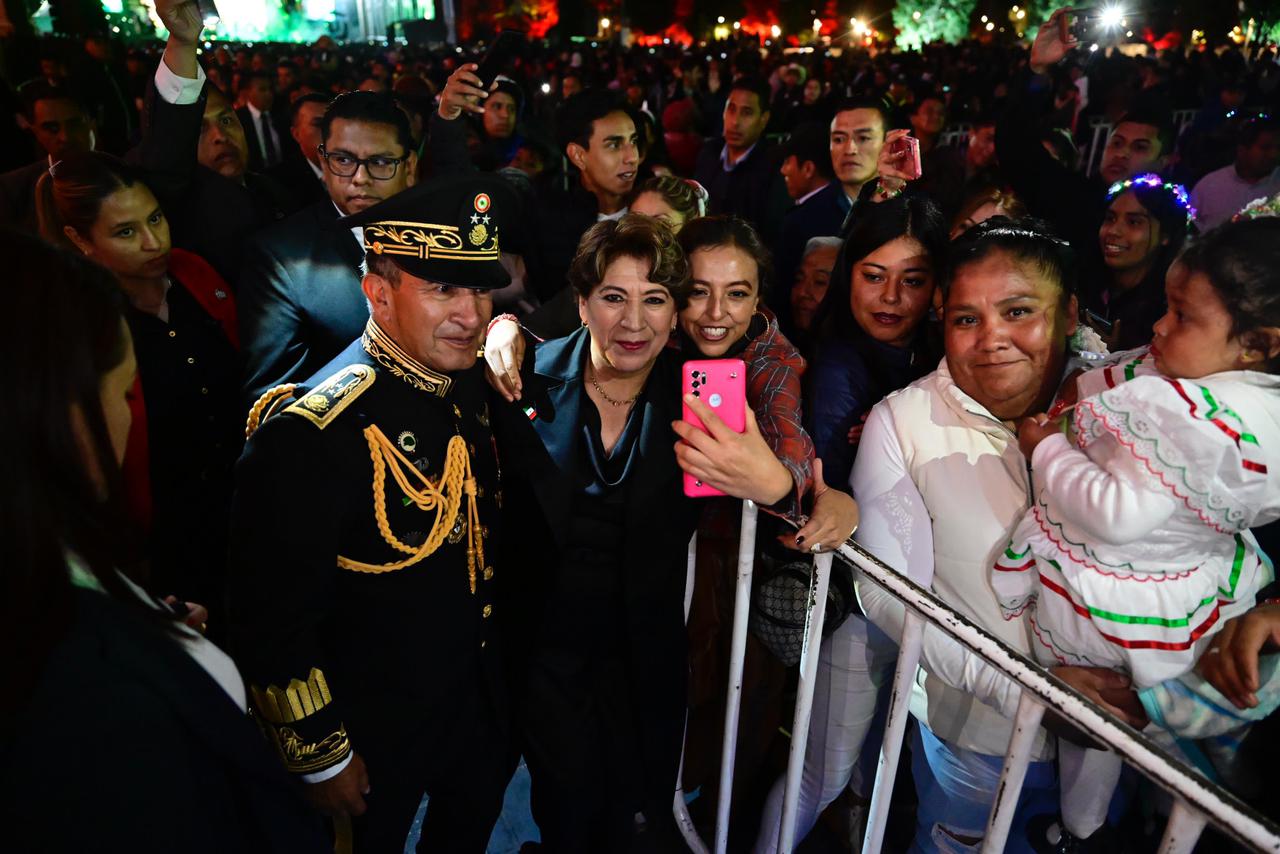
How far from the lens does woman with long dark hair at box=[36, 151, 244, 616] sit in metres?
2.72

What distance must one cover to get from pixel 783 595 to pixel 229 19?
6001 cm

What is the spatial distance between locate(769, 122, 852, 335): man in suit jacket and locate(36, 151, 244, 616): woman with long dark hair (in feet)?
7.84

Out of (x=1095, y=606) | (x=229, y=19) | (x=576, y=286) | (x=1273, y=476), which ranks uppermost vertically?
(x=229, y=19)

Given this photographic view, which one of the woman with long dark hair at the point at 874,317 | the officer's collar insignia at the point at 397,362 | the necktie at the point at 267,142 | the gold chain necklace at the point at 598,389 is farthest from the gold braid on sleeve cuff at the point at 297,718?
the necktie at the point at 267,142

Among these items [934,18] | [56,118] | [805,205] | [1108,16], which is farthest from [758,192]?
[934,18]

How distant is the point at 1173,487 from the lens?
5.21 ft

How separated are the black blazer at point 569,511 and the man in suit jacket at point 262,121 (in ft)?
24.0

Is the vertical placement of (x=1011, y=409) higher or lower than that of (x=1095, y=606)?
higher

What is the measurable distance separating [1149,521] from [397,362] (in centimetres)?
178

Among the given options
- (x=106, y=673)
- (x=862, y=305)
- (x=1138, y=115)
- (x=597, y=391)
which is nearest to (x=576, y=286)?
(x=597, y=391)

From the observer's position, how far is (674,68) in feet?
58.3

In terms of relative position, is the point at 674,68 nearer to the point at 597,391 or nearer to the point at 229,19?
the point at 597,391

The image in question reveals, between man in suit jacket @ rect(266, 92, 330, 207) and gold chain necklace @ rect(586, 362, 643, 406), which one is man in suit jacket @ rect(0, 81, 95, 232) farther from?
gold chain necklace @ rect(586, 362, 643, 406)

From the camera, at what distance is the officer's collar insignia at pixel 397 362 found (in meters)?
1.98
